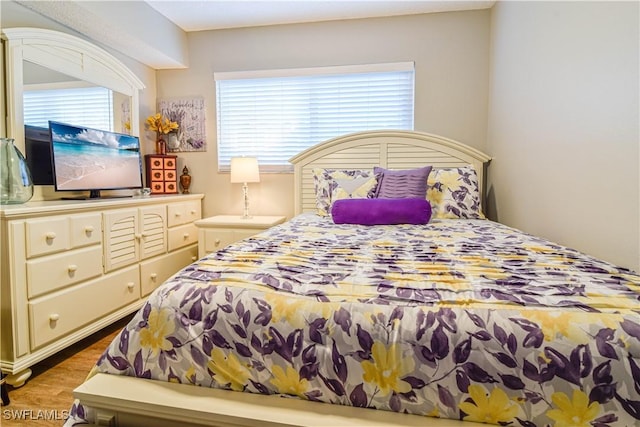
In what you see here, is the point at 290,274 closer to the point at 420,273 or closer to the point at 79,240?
the point at 420,273

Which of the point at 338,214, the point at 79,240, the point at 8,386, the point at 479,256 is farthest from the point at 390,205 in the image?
the point at 8,386

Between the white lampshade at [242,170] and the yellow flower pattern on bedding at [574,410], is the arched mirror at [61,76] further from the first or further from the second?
the yellow flower pattern on bedding at [574,410]

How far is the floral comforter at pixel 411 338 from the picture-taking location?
0.79 meters

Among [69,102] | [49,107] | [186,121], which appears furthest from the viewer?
[186,121]

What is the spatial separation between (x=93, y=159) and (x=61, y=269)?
0.93m

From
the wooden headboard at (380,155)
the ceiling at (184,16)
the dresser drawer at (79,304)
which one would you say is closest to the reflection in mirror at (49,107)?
the ceiling at (184,16)

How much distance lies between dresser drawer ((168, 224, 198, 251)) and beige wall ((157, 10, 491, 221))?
0.39 metres

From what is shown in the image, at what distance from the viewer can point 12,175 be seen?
1921mm

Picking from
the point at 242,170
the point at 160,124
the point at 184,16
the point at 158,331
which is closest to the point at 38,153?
the point at 160,124

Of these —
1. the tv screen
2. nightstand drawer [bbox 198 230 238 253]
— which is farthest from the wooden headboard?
the tv screen

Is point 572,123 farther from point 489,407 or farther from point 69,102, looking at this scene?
point 69,102

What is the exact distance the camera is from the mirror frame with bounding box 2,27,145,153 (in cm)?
209

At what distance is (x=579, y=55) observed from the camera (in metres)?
1.74

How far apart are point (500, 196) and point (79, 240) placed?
2.87 meters
